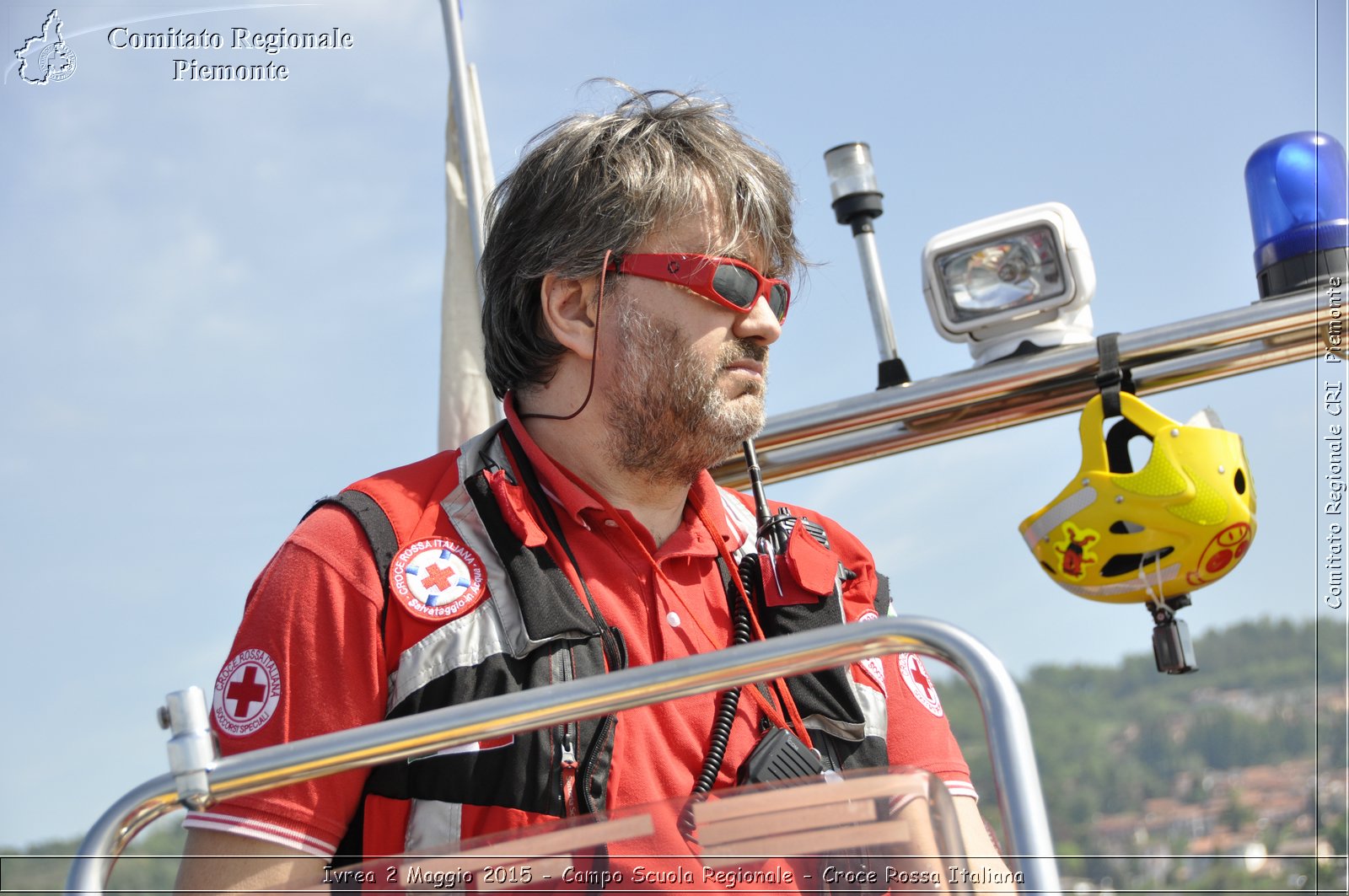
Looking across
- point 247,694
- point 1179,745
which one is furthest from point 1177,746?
point 247,694

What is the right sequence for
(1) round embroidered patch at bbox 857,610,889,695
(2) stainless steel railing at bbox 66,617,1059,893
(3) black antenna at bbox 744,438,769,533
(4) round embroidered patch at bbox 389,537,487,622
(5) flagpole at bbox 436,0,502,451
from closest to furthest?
(2) stainless steel railing at bbox 66,617,1059,893, (4) round embroidered patch at bbox 389,537,487,622, (1) round embroidered patch at bbox 857,610,889,695, (3) black antenna at bbox 744,438,769,533, (5) flagpole at bbox 436,0,502,451

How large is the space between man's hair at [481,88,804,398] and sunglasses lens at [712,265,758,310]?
6 cm

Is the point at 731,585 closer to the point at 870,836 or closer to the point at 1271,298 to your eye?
the point at 870,836

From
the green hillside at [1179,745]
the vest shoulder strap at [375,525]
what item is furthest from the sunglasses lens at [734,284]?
the green hillside at [1179,745]

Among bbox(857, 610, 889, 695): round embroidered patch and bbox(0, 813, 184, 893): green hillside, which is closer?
bbox(0, 813, 184, 893): green hillside

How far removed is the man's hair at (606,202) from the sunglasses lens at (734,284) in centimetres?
6

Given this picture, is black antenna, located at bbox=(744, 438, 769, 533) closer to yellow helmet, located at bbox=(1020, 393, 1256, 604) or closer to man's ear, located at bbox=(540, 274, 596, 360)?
man's ear, located at bbox=(540, 274, 596, 360)

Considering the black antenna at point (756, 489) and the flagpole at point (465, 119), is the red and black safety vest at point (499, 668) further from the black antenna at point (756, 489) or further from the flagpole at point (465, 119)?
the flagpole at point (465, 119)

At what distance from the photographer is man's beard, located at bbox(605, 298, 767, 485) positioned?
2426 millimetres

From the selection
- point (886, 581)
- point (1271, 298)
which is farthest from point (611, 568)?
point (1271, 298)

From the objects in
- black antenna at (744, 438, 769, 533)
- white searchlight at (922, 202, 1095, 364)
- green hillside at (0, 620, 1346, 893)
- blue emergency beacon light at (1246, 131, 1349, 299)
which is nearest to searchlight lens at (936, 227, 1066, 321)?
white searchlight at (922, 202, 1095, 364)

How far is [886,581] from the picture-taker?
8.64 feet

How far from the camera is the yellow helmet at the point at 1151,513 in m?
2.39

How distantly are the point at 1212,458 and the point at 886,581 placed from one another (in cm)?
66
